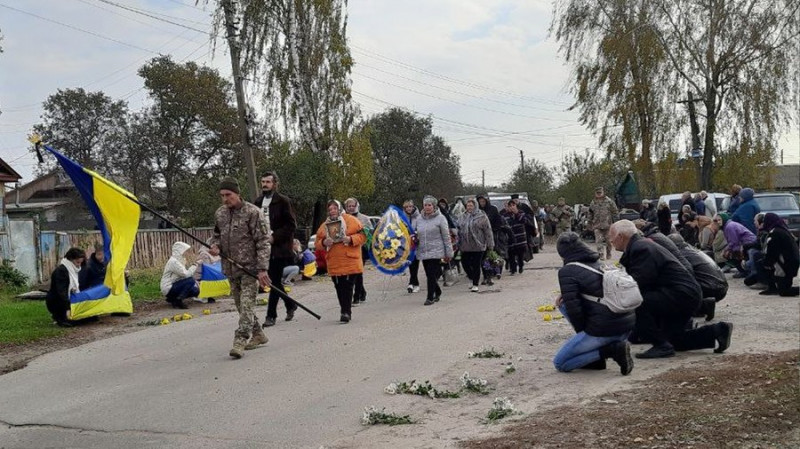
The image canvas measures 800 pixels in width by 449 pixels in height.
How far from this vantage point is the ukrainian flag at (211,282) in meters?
Answer: 15.7

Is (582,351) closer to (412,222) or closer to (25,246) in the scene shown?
(412,222)

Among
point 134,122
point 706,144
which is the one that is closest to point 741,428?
point 706,144

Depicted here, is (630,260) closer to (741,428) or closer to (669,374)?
(669,374)

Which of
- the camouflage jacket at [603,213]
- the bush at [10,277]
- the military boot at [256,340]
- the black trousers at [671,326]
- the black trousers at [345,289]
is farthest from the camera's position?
the camouflage jacket at [603,213]

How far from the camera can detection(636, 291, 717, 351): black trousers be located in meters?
7.96

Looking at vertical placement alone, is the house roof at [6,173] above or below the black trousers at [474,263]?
above

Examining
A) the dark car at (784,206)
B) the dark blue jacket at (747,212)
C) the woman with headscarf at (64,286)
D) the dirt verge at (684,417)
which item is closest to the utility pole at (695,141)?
the dark car at (784,206)

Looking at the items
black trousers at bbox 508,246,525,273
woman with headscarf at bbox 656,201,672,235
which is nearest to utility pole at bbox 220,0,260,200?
black trousers at bbox 508,246,525,273

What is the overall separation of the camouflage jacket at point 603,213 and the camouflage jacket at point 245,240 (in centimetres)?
1372

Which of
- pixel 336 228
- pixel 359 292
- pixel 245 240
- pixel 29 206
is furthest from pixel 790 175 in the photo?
pixel 245 240

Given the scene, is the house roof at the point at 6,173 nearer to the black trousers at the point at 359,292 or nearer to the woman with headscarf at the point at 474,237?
the black trousers at the point at 359,292

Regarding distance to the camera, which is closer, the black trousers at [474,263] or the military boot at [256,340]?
the military boot at [256,340]

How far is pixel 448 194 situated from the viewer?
62.3 m

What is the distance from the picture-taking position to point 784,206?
74.0 ft
